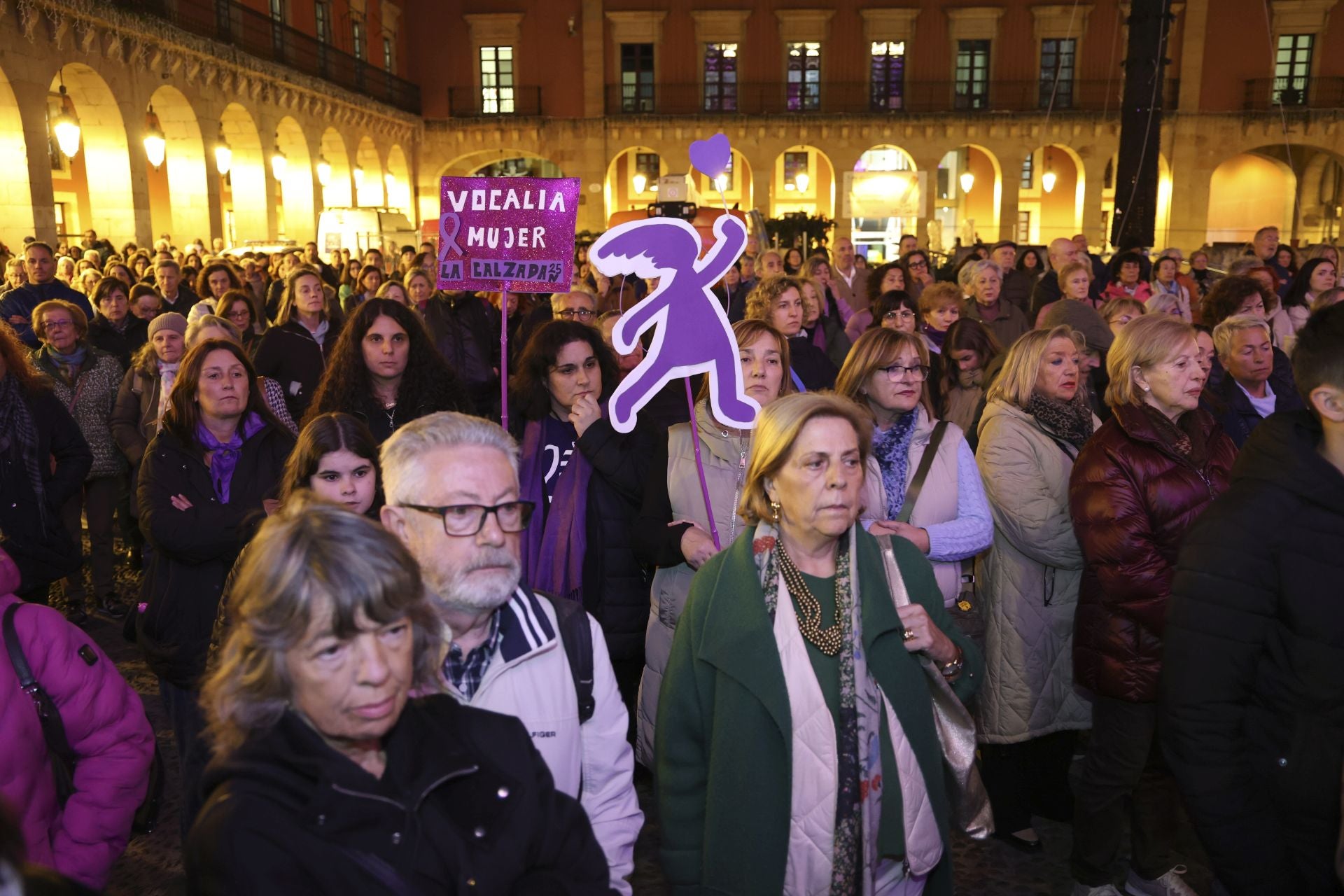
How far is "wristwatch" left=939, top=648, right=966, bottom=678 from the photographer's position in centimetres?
242

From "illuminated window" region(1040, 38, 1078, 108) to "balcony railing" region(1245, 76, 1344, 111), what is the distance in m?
5.08

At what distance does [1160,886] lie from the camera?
3.24m

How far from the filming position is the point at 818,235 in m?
22.8

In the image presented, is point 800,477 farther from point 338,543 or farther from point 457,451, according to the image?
point 338,543

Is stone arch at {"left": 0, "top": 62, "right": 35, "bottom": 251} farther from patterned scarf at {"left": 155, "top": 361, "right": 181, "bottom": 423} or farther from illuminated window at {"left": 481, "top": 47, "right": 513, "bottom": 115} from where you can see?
illuminated window at {"left": 481, "top": 47, "right": 513, "bottom": 115}

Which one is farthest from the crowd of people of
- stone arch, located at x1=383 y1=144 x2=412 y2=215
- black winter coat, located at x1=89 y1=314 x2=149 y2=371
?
stone arch, located at x1=383 y1=144 x2=412 y2=215

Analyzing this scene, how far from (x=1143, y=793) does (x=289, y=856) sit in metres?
2.74

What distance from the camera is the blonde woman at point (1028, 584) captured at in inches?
140

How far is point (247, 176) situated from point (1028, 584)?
2050 centimetres

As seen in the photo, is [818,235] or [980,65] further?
[980,65]

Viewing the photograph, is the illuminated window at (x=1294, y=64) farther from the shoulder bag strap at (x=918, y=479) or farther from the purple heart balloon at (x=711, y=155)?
the shoulder bag strap at (x=918, y=479)

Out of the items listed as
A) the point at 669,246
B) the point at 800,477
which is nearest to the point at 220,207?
the point at 669,246

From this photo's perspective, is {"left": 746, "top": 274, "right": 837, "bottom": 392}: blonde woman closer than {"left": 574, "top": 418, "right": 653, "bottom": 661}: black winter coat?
No

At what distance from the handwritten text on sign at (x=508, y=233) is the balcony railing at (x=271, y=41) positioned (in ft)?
47.2
